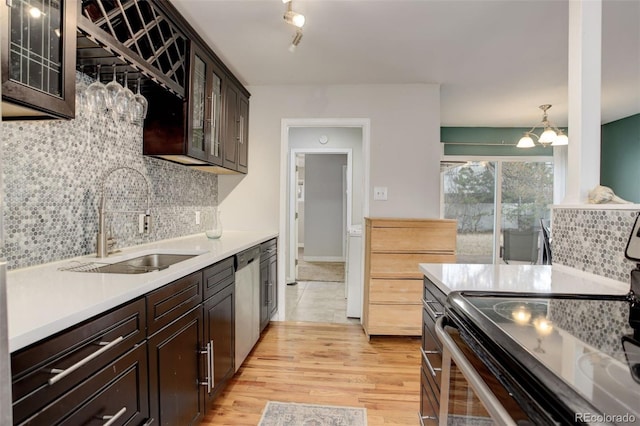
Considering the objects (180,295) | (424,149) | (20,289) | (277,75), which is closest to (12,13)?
(20,289)

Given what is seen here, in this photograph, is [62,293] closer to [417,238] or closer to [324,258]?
[417,238]

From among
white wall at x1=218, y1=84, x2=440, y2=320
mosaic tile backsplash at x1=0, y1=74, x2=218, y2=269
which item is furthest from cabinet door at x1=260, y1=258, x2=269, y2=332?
mosaic tile backsplash at x1=0, y1=74, x2=218, y2=269

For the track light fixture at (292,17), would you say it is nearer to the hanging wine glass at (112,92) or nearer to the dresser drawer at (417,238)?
the hanging wine glass at (112,92)

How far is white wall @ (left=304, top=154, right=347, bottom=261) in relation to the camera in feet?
23.4

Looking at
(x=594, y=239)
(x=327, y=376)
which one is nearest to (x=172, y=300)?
(x=327, y=376)

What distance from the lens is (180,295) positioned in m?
1.52

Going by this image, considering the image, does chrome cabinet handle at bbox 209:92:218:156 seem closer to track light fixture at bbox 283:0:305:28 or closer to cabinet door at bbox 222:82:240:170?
cabinet door at bbox 222:82:240:170

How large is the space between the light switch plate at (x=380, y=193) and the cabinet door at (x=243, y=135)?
1305mm

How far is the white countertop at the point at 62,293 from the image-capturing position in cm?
82

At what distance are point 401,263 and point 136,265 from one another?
6.75ft

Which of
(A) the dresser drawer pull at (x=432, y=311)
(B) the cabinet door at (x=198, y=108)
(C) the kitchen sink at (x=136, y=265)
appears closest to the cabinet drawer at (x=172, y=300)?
(C) the kitchen sink at (x=136, y=265)

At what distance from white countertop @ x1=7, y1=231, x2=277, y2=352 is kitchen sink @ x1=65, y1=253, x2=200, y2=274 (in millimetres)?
64

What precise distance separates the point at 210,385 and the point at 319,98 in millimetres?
2682

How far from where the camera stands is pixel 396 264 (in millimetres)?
3037
